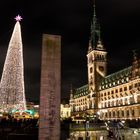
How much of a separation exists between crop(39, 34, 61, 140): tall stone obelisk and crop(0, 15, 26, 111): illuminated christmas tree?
2868cm

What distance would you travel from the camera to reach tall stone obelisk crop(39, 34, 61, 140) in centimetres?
2730

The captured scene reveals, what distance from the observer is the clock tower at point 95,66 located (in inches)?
6353

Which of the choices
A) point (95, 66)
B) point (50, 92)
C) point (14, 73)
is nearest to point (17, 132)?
point (14, 73)

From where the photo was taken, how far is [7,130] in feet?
156

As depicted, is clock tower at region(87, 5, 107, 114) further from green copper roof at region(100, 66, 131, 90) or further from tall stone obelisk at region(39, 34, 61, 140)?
tall stone obelisk at region(39, 34, 61, 140)

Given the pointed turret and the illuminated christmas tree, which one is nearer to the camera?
the illuminated christmas tree

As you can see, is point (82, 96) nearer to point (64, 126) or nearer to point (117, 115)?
point (117, 115)

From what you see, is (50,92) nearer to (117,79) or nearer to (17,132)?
(17,132)

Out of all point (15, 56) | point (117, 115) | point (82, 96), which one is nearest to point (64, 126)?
point (15, 56)

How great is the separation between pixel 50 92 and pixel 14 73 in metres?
32.6

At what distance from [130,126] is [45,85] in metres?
48.4

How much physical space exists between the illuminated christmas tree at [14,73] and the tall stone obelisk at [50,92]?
28683 millimetres

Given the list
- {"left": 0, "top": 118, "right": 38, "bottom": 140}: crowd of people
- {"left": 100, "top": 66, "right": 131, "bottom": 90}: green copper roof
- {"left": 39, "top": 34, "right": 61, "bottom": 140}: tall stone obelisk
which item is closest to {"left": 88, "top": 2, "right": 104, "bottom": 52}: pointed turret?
{"left": 100, "top": 66, "right": 131, "bottom": 90}: green copper roof

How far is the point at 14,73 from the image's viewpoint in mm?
58312
